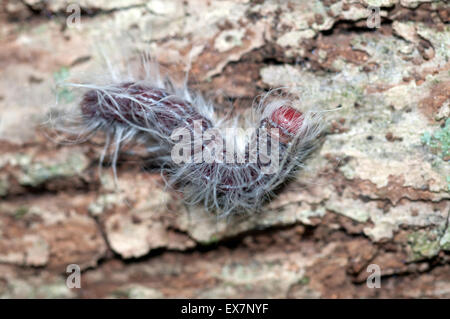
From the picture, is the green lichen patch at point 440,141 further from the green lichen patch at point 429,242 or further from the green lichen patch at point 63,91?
the green lichen patch at point 63,91

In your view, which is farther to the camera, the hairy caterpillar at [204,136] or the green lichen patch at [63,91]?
the green lichen patch at [63,91]

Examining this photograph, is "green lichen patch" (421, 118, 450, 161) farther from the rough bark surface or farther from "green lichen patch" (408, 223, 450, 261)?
"green lichen patch" (408, 223, 450, 261)

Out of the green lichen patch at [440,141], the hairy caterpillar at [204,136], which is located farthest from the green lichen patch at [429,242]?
the hairy caterpillar at [204,136]

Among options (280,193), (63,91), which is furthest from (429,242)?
(63,91)

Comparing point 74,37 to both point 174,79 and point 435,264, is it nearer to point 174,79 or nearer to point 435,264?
point 174,79

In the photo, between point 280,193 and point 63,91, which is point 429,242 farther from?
point 63,91

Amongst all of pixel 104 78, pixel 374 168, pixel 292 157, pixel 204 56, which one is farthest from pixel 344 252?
pixel 104 78

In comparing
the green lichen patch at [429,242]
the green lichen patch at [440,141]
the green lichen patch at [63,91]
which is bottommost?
the green lichen patch at [429,242]

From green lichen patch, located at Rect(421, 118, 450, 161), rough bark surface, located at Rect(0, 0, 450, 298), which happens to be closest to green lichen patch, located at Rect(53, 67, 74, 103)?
rough bark surface, located at Rect(0, 0, 450, 298)
